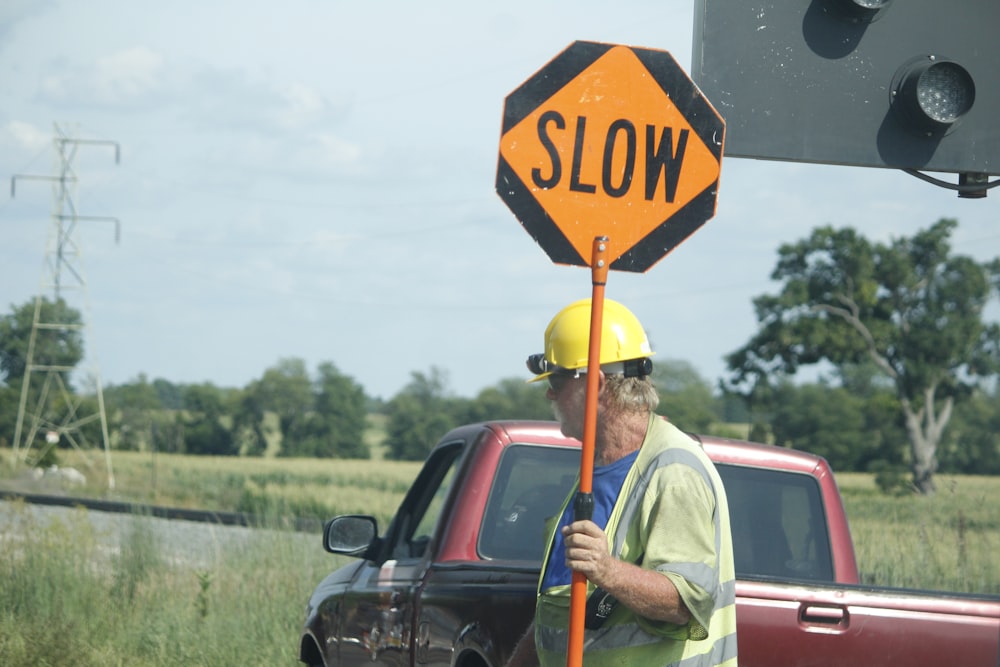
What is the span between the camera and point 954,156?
5.17 meters

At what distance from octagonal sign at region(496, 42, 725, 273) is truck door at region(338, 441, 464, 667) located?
1704mm

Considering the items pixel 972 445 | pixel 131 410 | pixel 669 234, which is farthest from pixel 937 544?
pixel 972 445

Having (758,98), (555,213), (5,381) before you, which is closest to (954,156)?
(758,98)

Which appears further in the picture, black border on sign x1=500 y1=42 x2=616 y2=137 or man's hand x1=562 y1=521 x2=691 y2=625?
black border on sign x1=500 y1=42 x2=616 y2=137

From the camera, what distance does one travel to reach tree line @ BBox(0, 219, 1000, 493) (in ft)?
197

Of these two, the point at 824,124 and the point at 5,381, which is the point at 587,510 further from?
the point at 5,381

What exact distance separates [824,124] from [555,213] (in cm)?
135

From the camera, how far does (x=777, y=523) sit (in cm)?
550

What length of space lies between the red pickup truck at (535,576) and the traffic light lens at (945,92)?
1461 mm

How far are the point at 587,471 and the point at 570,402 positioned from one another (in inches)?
11.9

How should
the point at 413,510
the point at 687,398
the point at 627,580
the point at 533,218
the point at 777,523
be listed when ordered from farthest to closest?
the point at 687,398 < the point at 413,510 < the point at 777,523 < the point at 533,218 < the point at 627,580

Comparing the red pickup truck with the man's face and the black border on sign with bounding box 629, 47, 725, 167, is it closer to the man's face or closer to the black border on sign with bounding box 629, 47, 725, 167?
the man's face

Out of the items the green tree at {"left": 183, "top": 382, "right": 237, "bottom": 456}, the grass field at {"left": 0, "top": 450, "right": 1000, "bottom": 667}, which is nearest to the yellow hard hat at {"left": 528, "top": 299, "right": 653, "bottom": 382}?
the grass field at {"left": 0, "top": 450, "right": 1000, "bottom": 667}

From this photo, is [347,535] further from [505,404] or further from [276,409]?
[505,404]
